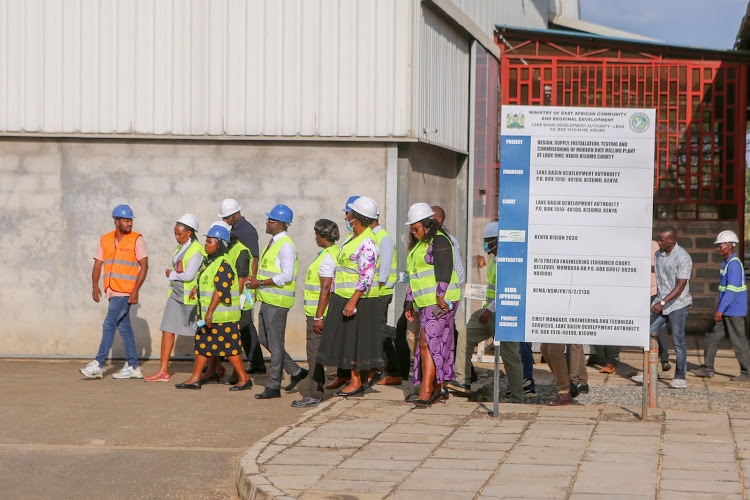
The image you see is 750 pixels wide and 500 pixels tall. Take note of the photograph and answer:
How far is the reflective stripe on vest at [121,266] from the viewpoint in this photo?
11227mm

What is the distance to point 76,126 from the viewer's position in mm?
12664

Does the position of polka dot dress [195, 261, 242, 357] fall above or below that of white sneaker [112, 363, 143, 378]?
above

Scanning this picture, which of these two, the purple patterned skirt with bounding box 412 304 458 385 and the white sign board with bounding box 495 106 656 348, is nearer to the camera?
the white sign board with bounding box 495 106 656 348

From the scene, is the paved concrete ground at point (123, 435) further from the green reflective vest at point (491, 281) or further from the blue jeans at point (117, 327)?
the green reflective vest at point (491, 281)

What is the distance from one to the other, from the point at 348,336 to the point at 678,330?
3.71 metres

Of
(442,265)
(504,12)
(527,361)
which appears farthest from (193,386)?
(504,12)

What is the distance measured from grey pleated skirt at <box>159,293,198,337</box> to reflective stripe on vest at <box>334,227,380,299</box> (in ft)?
6.50

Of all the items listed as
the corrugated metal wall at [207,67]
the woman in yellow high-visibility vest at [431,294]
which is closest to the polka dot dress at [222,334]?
the woman in yellow high-visibility vest at [431,294]

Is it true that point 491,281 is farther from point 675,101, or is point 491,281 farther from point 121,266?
point 675,101

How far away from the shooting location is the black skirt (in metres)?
9.72

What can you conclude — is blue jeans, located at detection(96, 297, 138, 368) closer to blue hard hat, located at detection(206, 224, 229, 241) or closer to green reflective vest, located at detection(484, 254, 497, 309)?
blue hard hat, located at detection(206, 224, 229, 241)

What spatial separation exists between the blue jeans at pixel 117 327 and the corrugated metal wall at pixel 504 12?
572 cm

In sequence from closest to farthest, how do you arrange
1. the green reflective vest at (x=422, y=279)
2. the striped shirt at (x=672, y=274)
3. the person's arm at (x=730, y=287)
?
1. the green reflective vest at (x=422, y=279)
2. the striped shirt at (x=672, y=274)
3. the person's arm at (x=730, y=287)

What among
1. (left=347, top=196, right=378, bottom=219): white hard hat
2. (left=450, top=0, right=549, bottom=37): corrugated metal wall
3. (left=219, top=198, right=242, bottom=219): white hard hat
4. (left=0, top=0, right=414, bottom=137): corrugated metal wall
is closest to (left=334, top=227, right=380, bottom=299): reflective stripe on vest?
(left=347, top=196, right=378, bottom=219): white hard hat
